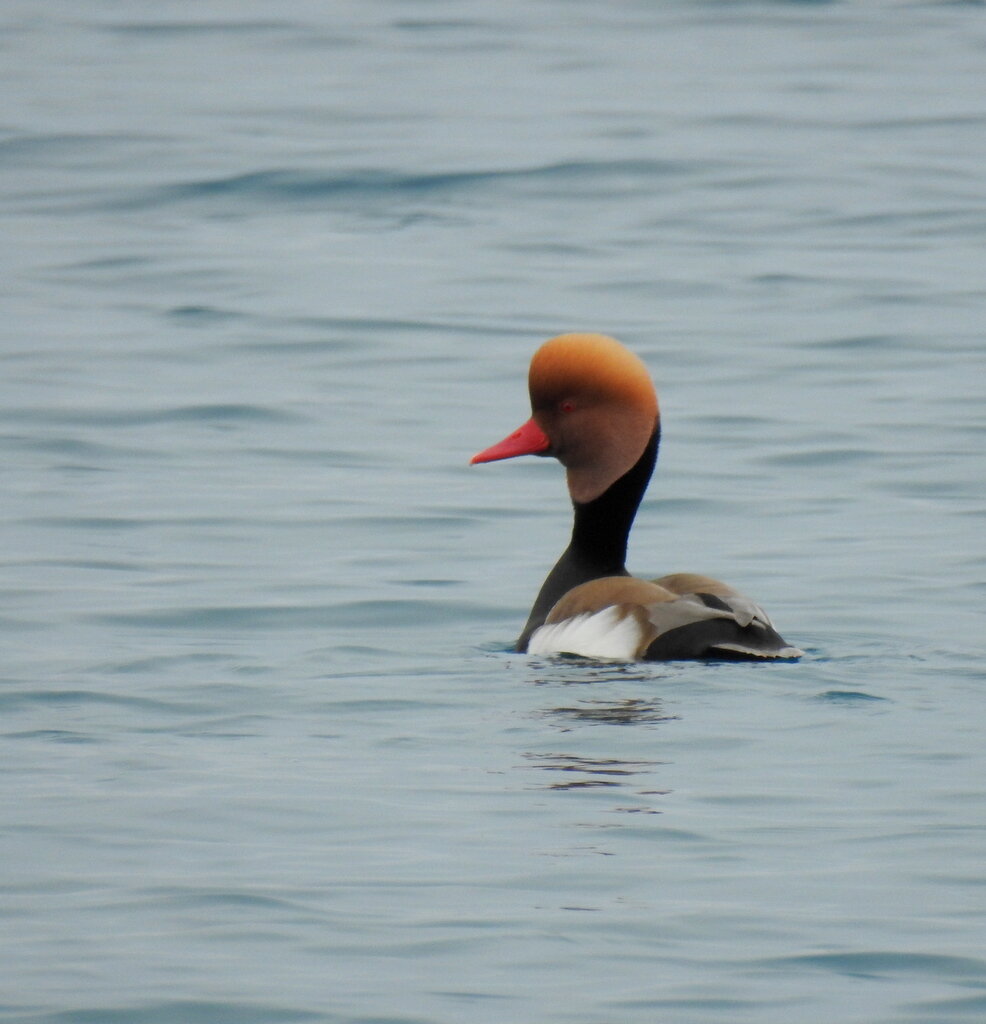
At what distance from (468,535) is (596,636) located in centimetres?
268

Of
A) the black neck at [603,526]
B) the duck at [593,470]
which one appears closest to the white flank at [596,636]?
the duck at [593,470]

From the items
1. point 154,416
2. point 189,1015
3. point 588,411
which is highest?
point 588,411

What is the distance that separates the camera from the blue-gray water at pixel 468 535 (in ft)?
16.0

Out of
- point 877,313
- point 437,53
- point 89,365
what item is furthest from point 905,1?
point 89,365

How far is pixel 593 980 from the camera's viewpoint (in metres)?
4.62

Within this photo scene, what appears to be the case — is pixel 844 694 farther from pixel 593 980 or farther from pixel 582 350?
pixel 593 980

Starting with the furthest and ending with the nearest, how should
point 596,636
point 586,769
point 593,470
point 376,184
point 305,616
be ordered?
point 376,184 → point 305,616 → point 593,470 → point 596,636 → point 586,769

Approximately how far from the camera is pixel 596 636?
7.23 meters

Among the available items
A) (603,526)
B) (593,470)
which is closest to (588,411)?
(593,470)

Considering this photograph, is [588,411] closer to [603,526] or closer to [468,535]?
[603,526]

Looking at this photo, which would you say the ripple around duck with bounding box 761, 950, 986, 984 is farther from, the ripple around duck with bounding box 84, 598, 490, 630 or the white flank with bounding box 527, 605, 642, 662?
the ripple around duck with bounding box 84, 598, 490, 630

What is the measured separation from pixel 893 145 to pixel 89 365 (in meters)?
8.43

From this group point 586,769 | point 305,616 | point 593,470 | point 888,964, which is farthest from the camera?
point 305,616

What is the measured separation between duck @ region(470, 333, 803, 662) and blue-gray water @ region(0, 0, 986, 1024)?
20 centimetres
